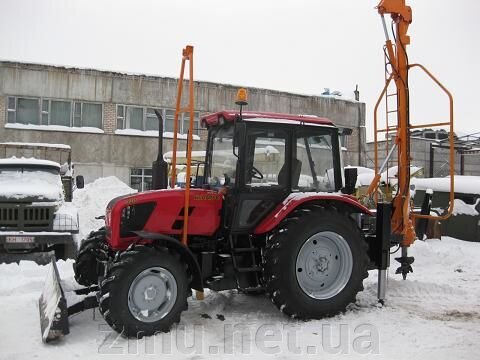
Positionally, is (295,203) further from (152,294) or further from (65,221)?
(65,221)

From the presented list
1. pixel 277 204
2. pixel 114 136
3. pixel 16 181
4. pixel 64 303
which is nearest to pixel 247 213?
pixel 277 204

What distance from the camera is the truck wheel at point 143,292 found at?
4.51m

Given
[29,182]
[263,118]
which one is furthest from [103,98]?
[263,118]

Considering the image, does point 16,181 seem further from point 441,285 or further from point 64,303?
point 441,285

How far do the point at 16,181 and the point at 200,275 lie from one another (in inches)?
207

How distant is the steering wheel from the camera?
5.40m

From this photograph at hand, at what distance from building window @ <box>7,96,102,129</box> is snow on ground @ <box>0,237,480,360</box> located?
13.9 m

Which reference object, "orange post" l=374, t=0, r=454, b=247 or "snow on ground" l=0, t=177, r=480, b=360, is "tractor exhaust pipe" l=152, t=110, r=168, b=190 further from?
"orange post" l=374, t=0, r=454, b=247

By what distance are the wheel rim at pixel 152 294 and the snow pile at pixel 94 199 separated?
6.24 m

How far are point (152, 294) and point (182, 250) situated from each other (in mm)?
500

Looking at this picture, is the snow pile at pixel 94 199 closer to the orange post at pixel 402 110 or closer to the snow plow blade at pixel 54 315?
the snow plow blade at pixel 54 315

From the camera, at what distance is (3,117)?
18.8 metres

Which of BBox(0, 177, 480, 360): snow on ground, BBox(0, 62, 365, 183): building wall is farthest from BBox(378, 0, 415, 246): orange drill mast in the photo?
BBox(0, 62, 365, 183): building wall

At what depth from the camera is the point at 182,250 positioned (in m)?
4.90
